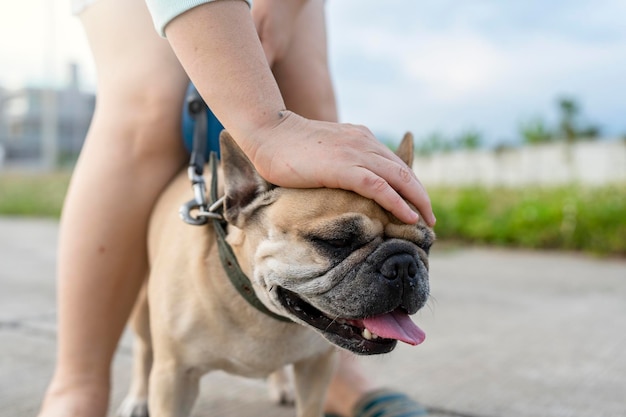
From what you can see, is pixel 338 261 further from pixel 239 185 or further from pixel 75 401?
pixel 75 401

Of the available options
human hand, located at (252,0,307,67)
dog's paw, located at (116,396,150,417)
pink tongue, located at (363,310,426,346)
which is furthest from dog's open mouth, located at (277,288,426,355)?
dog's paw, located at (116,396,150,417)

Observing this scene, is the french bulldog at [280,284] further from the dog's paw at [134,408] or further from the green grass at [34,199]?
the green grass at [34,199]

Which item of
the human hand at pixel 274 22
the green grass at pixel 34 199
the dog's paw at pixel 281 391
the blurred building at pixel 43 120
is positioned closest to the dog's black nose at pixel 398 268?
the human hand at pixel 274 22

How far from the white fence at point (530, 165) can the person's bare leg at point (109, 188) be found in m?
6.27

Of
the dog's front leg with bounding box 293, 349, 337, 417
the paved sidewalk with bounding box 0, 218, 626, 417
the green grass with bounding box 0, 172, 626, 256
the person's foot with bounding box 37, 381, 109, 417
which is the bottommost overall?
the green grass with bounding box 0, 172, 626, 256

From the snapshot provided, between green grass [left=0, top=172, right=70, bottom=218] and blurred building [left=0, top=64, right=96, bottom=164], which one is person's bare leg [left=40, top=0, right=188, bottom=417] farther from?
blurred building [left=0, top=64, right=96, bottom=164]

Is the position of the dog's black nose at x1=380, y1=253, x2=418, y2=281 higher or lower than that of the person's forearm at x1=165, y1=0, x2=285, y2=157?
lower

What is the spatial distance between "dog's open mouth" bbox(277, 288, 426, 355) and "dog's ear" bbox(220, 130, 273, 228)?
0.22m

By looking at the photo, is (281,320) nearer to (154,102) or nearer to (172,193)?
(172,193)

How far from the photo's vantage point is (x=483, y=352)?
2.84 m

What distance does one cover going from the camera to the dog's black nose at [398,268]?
1455mm

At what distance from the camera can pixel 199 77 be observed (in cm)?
146

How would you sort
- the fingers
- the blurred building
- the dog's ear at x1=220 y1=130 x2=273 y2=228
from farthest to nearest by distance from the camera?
the blurred building → the dog's ear at x1=220 y1=130 x2=273 y2=228 → the fingers

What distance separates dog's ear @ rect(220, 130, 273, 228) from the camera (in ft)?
5.35
